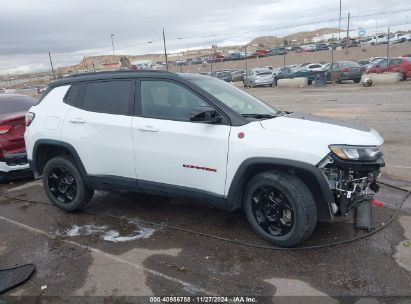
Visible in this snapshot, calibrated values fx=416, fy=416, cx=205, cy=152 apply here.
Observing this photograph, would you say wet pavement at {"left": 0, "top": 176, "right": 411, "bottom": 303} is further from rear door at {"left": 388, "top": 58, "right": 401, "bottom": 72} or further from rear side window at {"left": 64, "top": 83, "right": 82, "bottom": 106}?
rear door at {"left": 388, "top": 58, "right": 401, "bottom": 72}

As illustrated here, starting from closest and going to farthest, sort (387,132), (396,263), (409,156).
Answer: (396,263) < (409,156) < (387,132)

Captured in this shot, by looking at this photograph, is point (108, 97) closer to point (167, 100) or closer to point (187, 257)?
point (167, 100)

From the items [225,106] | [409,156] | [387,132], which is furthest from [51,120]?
[387,132]

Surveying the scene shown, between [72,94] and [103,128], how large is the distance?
0.82 meters

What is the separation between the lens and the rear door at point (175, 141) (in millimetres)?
4203

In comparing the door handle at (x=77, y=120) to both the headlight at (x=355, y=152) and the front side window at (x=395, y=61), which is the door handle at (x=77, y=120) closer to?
the headlight at (x=355, y=152)

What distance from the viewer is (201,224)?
16.1ft

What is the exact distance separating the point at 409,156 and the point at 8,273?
686cm

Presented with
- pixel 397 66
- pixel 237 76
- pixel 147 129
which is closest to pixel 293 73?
pixel 397 66

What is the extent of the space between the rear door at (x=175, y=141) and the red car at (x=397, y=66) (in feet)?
78.2

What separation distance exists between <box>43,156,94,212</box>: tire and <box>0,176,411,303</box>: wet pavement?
0.18 meters

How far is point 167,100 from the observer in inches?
182

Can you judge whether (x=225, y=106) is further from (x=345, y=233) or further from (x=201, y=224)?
(x=345, y=233)

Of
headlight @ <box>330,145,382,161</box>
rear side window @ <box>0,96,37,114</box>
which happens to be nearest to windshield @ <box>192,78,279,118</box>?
headlight @ <box>330,145,382,161</box>
